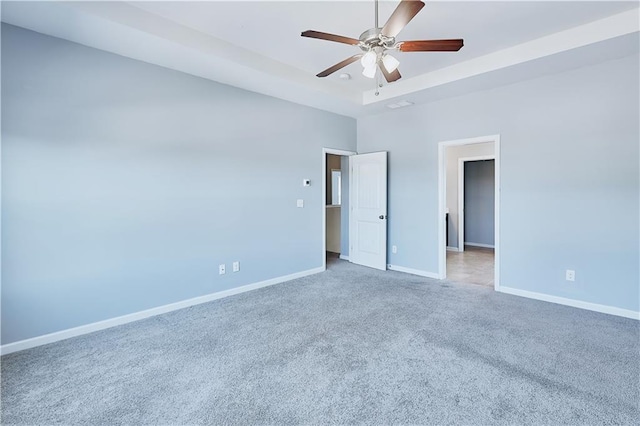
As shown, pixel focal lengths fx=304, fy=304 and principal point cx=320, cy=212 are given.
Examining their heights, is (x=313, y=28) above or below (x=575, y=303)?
above

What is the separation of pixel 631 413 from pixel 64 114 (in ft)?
15.7

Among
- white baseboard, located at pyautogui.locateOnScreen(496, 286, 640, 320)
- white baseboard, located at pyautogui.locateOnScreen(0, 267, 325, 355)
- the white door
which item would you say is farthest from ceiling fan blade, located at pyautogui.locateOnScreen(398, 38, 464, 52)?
white baseboard, located at pyautogui.locateOnScreen(0, 267, 325, 355)

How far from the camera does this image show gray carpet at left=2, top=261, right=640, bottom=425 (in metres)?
1.85

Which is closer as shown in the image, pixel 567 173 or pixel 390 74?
pixel 390 74

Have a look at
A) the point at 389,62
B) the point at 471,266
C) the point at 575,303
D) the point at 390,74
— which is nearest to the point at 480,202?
the point at 471,266

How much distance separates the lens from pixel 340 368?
2303mm

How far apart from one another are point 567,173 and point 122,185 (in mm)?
4913

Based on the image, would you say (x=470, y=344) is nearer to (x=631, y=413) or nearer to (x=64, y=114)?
(x=631, y=413)

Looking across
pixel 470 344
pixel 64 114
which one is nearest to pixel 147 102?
pixel 64 114

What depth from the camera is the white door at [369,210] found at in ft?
17.0

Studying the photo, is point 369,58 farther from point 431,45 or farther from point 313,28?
point 313,28

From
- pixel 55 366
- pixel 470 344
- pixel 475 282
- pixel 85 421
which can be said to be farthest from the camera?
pixel 475 282

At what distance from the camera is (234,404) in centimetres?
192

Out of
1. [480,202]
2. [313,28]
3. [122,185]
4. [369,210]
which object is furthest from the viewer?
[480,202]
